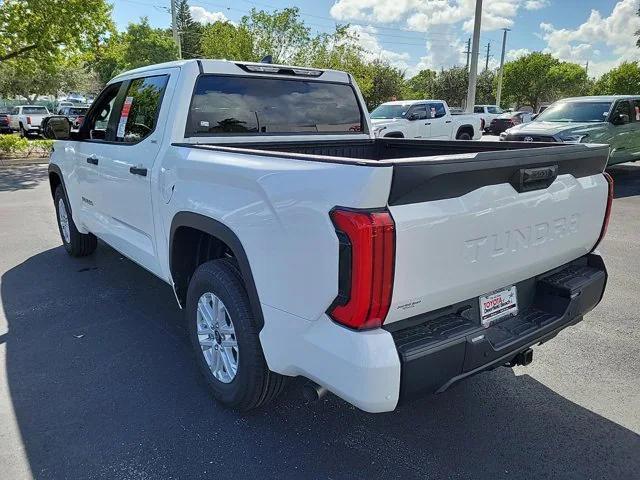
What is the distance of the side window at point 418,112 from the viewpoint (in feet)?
47.5

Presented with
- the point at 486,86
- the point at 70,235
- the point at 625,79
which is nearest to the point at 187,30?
the point at 486,86

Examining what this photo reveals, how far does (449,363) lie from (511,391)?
1.27 metres

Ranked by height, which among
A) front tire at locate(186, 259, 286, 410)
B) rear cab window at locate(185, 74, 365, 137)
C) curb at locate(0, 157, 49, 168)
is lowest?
curb at locate(0, 157, 49, 168)

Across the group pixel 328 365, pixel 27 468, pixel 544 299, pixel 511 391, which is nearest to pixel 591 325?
pixel 511 391

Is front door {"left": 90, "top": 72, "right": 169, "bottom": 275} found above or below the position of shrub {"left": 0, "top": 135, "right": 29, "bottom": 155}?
above

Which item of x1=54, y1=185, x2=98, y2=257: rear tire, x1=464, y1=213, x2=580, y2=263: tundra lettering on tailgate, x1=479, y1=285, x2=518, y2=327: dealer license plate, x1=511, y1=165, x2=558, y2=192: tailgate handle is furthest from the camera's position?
x1=54, y1=185, x2=98, y2=257: rear tire

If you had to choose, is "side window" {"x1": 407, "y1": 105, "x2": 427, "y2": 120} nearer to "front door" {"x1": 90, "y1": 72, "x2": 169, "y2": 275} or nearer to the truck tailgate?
"front door" {"x1": 90, "y1": 72, "x2": 169, "y2": 275}

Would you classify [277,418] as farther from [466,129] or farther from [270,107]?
[466,129]

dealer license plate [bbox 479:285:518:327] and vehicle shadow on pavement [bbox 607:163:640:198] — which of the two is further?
vehicle shadow on pavement [bbox 607:163:640:198]

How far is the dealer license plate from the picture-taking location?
92.0 inches

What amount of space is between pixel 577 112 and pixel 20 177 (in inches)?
534

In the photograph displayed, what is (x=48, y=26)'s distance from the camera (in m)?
14.8

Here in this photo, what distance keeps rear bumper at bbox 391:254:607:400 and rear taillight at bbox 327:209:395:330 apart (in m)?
0.20

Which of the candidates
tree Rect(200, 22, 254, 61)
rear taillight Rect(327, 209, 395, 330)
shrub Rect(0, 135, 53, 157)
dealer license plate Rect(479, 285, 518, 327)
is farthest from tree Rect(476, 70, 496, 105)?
rear taillight Rect(327, 209, 395, 330)
